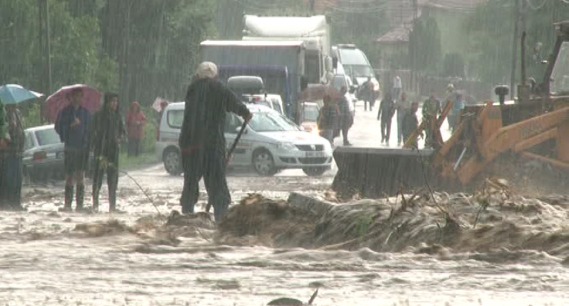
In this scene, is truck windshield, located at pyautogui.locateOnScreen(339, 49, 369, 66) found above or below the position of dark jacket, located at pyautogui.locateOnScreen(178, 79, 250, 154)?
below

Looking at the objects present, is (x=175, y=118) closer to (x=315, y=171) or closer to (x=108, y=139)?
(x=315, y=171)

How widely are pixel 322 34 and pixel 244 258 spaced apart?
39.0 metres

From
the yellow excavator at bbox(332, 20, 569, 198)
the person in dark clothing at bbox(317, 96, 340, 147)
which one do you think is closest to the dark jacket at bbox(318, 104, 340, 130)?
the person in dark clothing at bbox(317, 96, 340, 147)

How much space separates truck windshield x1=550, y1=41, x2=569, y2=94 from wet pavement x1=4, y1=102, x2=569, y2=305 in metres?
9.40

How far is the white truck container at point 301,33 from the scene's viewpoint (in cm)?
4897

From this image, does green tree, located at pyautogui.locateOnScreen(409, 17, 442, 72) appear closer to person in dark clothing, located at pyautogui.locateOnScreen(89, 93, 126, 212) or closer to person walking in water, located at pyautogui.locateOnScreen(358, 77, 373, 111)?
person walking in water, located at pyautogui.locateOnScreen(358, 77, 373, 111)

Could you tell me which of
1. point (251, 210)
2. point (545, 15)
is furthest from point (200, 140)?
point (545, 15)

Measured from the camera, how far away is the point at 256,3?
109m

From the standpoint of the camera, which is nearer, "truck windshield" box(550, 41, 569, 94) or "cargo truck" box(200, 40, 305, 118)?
→ "truck windshield" box(550, 41, 569, 94)

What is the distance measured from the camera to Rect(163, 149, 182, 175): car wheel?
36.6 m

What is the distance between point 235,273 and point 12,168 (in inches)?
448

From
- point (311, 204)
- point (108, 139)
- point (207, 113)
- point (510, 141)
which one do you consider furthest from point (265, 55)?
point (311, 204)

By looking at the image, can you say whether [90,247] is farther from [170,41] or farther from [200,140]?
[170,41]

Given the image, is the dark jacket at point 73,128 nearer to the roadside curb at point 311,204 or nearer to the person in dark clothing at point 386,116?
the roadside curb at point 311,204
